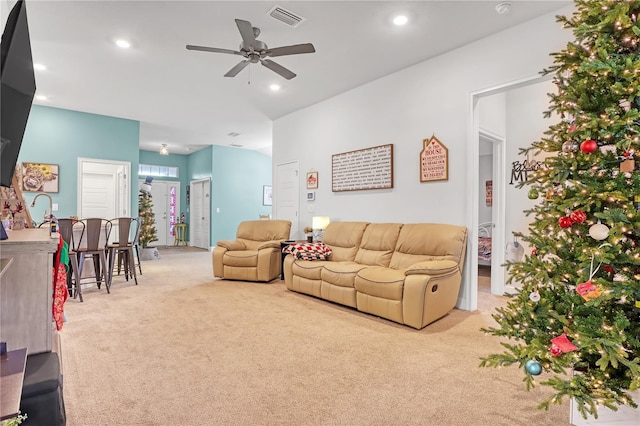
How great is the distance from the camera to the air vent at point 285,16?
3068mm

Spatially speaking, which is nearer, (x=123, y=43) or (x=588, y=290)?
(x=588, y=290)

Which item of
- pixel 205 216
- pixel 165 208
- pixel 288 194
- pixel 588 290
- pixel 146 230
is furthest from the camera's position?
pixel 165 208

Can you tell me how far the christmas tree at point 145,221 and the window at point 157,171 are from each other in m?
1.08

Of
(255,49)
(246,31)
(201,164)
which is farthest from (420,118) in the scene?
(201,164)

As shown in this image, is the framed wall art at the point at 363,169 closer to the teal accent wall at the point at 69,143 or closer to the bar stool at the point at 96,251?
the bar stool at the point at 96,251

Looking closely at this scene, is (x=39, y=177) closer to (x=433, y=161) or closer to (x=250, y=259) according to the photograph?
(x=250, y=259)

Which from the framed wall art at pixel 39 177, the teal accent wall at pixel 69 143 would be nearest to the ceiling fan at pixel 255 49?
the teal accent wall at pixel 69 143

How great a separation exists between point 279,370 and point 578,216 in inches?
77.4

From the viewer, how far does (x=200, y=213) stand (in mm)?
9758

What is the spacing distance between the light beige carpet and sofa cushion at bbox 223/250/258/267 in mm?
1224

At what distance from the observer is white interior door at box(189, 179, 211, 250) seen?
9.32 m

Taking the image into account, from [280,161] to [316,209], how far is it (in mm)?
1388

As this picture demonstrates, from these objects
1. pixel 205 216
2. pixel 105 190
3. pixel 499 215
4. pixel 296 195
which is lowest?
pixel 205 216

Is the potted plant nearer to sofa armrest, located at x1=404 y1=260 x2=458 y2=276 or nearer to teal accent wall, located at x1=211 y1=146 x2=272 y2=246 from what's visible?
teal accent wall, located at x1=211 y1=146 x2=272 y2=246
